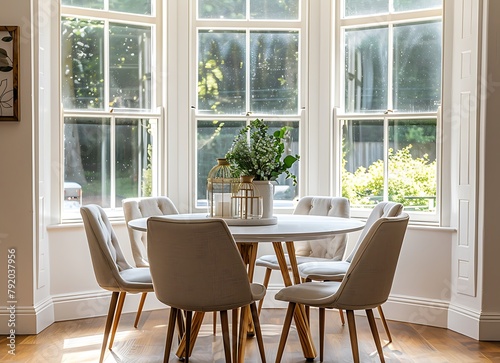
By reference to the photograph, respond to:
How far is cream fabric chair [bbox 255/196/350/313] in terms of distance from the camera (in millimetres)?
4695

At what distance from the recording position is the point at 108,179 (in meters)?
5.12

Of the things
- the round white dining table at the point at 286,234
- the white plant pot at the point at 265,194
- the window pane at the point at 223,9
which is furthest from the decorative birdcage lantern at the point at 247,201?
the window pane at the point at 223,9

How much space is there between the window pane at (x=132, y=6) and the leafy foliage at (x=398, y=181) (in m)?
1.98

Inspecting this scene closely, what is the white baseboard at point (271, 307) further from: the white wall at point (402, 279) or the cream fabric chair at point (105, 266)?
the cream fabric chair at point (105, 266)

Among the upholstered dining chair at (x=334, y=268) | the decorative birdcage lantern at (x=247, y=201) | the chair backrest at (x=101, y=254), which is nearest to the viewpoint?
the chair backrest at (x=101, y=254)

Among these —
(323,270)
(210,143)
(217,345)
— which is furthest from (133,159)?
(323,270)

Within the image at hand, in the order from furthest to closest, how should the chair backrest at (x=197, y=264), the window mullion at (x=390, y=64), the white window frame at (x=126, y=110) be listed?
the window mullion at (x=390, y=64) → the white window frame at (x=126, y=110) → the chair backrest at (x=197, y=264)

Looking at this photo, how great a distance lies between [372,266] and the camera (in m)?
3.27

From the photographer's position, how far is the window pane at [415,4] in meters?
4.90

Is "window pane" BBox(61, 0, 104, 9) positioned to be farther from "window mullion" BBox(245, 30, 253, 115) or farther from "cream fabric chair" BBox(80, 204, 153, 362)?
"cream fabric chair" BBox(80, 204, 153, 362)

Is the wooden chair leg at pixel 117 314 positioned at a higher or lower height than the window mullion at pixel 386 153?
lower

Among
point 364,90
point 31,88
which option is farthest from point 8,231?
point 364,90

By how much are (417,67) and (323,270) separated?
175 centimetres

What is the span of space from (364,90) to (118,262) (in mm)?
2325
